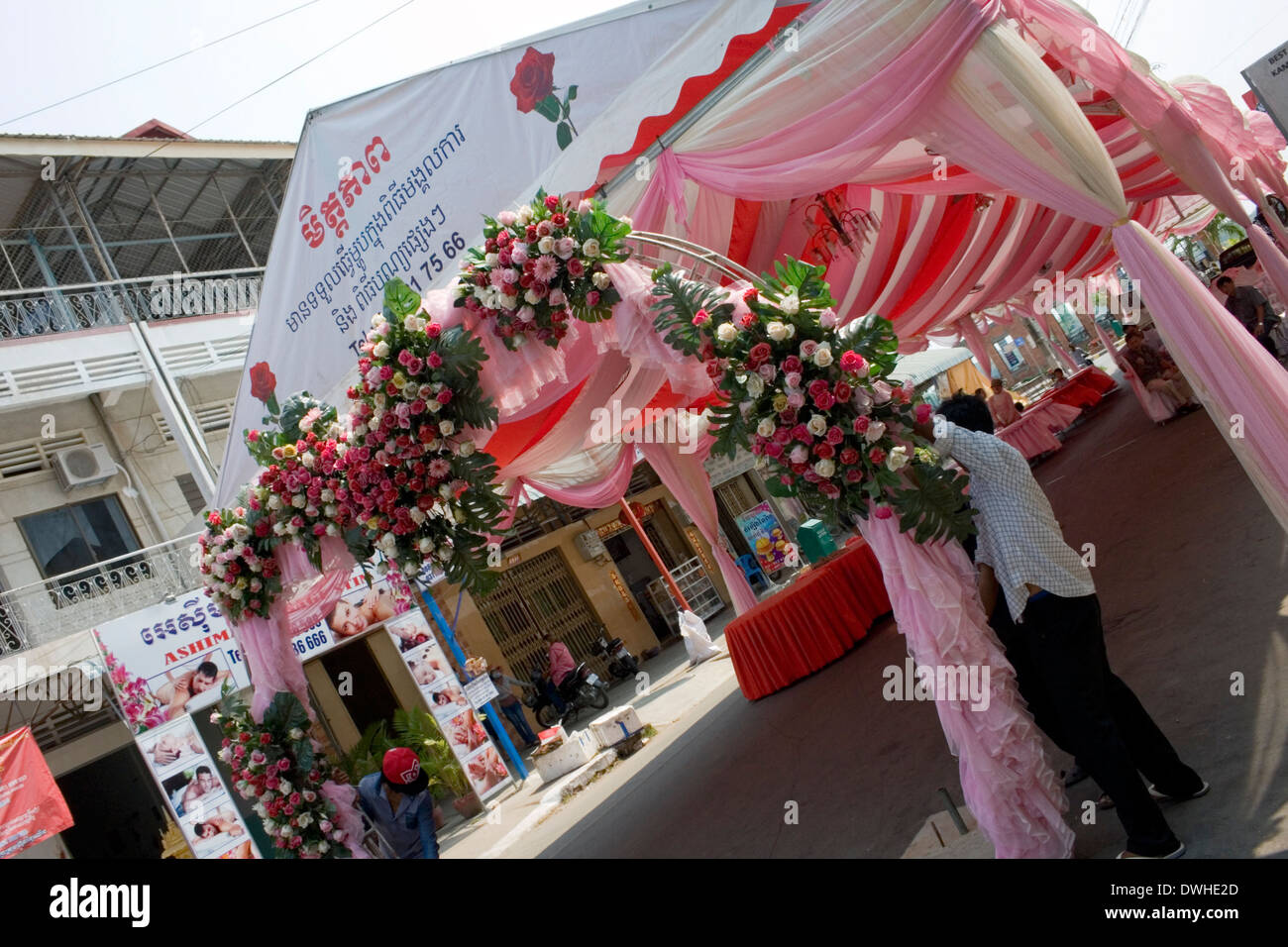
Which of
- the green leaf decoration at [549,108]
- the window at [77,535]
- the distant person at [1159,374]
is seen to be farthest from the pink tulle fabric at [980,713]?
the window at [77,535]

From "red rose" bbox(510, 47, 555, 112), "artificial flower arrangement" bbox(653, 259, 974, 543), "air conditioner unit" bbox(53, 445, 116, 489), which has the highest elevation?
"air conditioner unit" bbox(53, 445, 116, 489)

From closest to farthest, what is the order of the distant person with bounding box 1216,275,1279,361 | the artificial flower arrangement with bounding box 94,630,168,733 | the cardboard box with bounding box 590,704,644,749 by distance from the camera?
the artificial flower arrangement with bounding box 94,630,168,733
the distant person with bounding box 1216,275,1279,361
the cardboard box with bounding box 590,704,644,749

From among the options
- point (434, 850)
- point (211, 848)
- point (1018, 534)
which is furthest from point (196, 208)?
point (1018, 534)

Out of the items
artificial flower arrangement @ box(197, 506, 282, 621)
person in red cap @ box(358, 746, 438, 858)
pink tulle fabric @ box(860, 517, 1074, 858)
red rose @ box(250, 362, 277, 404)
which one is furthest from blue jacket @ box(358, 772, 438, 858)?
pink tulle fabric @ box(860, 517, 1074, 858)

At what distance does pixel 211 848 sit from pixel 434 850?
19.9ft

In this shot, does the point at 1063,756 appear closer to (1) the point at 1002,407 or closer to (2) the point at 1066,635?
(2) the point at 1066,635

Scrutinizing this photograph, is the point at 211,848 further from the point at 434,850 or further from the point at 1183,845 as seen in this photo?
the point at 1183,845

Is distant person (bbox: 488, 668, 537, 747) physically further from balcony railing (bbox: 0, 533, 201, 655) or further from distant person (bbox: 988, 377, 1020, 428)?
distant person (bbox: 988, 377, 1020, 428)

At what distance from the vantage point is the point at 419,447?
438 centimetres

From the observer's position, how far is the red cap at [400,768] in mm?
5293

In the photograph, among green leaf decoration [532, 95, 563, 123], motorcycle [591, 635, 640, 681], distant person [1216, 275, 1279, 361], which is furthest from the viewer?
motorcycle [591, 635, 640, 681]

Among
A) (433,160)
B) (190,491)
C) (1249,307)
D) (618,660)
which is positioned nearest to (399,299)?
(433,160)

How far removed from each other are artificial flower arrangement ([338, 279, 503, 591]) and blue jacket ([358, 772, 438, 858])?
→ 1630mm

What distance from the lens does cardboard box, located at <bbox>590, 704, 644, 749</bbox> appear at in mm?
10805
